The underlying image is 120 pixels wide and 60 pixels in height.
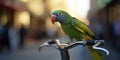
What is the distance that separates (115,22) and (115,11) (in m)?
1.22

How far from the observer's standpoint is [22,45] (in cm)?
1406

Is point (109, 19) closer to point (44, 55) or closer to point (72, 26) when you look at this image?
point (44, 55)

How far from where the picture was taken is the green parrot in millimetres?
1597

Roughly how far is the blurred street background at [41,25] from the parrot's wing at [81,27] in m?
1.45

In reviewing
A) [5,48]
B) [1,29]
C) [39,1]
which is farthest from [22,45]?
[39,1]

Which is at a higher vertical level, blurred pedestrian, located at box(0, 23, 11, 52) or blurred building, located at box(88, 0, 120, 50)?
blurred building, located at box(88, 0, 120, 50)

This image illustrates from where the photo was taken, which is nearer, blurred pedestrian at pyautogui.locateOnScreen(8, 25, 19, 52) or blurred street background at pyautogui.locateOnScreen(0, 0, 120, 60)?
blurred street background at pyautogui.locateOnScreen(0, 0, 120, 60)

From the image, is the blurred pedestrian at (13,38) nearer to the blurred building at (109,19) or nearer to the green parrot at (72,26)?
the blurred building at (109,19)

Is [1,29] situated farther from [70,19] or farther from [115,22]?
[70,19]

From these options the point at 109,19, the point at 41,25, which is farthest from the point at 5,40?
the point at 41,25

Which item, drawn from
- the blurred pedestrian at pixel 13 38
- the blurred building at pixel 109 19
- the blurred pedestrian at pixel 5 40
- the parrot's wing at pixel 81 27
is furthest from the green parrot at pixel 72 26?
the blurred pedestrian at pixel 13 38

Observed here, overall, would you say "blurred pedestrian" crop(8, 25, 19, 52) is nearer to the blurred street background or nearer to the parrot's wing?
the blurred street background

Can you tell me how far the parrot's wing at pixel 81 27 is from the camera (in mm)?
1568

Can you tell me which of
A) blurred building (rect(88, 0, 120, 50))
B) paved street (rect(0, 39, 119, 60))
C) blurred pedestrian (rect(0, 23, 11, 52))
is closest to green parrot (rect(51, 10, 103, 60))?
paved street (rect(0, 39, 119, 60))
